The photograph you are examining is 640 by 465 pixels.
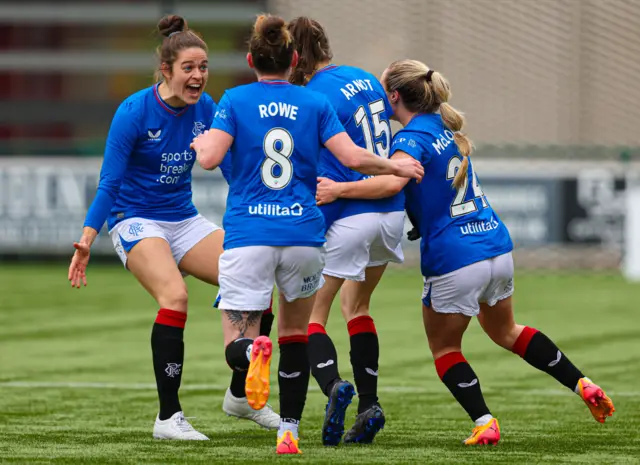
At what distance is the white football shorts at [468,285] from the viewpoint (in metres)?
5.80

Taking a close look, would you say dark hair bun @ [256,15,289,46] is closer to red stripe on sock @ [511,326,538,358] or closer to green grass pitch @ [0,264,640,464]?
green grass pitch @ [0,264,640,464]

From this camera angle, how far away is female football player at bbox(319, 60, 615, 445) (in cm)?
580

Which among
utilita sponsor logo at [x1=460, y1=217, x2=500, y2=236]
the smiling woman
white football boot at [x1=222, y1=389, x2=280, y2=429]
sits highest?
the smiling woman

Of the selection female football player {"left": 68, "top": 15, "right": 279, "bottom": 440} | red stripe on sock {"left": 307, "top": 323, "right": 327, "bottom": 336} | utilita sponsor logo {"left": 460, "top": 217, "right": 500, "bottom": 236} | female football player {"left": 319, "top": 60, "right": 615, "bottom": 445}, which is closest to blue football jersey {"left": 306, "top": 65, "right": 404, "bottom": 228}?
female football player {"left": 319, "top": 60, "right": 615, "bottom": 445}

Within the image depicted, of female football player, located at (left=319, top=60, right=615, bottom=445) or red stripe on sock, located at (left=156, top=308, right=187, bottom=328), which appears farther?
red stripe on sock, located at (left=156, top=308, right=187, bottom=328)

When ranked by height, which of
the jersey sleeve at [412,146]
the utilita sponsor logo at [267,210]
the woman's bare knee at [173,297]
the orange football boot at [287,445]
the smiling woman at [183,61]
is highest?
the smiling woman at [183,61]

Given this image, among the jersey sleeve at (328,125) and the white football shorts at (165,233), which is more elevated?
the jersey sleeve at (328,125)

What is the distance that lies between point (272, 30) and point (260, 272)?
3.28 feet

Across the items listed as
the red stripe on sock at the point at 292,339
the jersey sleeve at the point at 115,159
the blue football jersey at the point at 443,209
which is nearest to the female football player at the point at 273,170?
the red stripe on sock at the point at 292,339

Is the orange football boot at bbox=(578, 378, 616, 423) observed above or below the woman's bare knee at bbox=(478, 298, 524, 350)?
below

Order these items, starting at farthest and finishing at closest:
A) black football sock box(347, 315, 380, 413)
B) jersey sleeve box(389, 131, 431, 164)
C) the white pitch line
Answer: the white pitch line, black football sock box(347, 315, 380, 413), jersey sleeve box(389, 131, 431, 164)

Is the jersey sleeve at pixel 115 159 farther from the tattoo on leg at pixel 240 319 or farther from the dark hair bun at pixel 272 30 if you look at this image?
the dark hair bun at pixel 272 30

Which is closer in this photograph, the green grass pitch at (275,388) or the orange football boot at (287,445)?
the orange football boot at (287,445)

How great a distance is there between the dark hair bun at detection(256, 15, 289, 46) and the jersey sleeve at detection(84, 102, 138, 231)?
1166 mm
